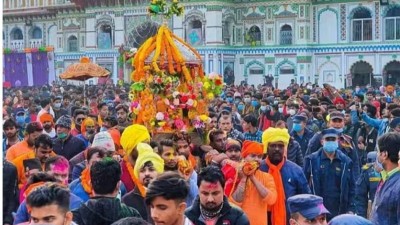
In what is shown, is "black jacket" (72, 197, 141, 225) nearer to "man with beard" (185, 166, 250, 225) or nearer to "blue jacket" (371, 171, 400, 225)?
"man with beard" (185, 166, 250, 225)

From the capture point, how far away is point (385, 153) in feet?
17.3

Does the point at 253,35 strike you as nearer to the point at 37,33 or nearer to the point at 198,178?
the point at 37,33

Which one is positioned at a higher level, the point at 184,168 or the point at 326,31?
the point at 326,31

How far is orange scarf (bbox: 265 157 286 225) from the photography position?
19.8ft

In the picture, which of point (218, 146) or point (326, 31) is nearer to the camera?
point (218, 146)

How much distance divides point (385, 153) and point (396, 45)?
24.0m

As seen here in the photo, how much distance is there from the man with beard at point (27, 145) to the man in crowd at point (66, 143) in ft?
2.73

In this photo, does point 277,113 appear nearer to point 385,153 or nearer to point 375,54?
point 385,153

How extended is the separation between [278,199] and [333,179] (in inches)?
40.8

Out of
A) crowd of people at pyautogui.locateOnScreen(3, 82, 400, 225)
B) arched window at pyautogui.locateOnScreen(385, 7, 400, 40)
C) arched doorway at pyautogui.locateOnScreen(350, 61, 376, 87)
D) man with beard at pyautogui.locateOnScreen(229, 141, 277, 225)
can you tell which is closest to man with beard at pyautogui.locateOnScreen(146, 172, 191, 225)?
crowd of people at pyautogui.locateOnScreen(3, 82, 400, 225)

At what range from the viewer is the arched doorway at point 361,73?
29094 millimetres

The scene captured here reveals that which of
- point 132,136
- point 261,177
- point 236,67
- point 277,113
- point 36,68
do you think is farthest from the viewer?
point 36,68

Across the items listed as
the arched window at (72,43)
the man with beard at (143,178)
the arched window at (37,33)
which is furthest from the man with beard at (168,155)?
the arched window at (37,33)

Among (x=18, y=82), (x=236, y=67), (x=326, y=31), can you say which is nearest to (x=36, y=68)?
(x=18, y=82)
